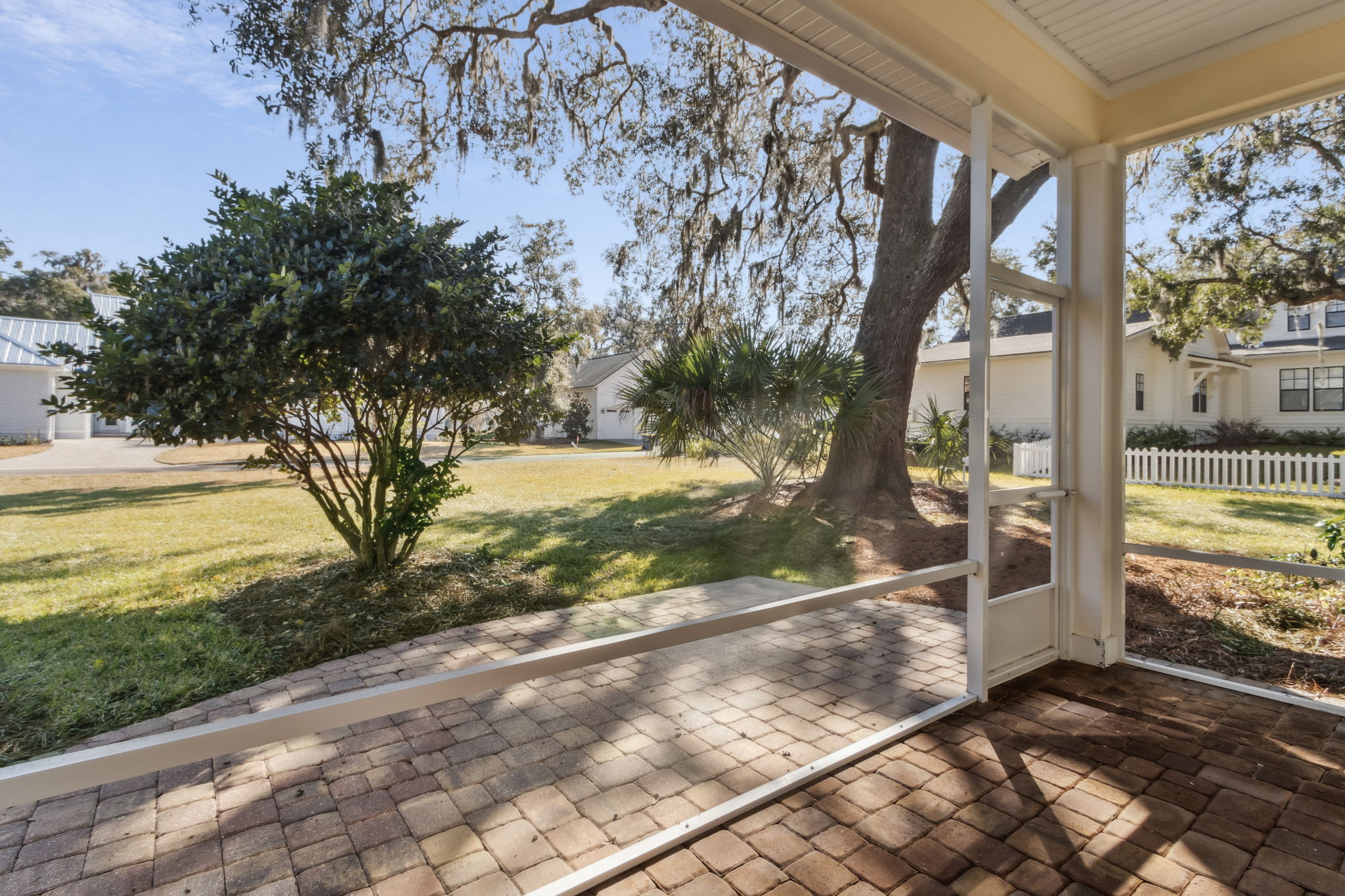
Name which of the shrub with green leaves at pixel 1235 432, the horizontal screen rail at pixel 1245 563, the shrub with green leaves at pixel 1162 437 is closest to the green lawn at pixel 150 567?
the horizontal screen rail at pixel 1245 563

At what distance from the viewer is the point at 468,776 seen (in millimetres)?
2035

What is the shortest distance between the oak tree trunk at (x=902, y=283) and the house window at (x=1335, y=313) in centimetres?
247

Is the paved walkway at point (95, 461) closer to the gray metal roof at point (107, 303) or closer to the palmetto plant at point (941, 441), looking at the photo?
the gray metal roof at point (107, 303)

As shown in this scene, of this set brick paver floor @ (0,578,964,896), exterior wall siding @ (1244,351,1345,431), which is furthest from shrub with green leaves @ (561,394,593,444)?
exterior wall siding @ (1244,351,1345,431)

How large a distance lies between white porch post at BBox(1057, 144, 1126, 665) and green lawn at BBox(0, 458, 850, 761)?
107 inches

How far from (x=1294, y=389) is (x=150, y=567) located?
5.11 meters

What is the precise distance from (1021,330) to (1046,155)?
813 millimetres

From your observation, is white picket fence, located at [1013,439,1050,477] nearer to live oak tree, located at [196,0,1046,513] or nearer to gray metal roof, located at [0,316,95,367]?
live oak tree, located at [196,0,1046,513]

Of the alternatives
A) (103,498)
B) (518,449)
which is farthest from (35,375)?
(518,449)

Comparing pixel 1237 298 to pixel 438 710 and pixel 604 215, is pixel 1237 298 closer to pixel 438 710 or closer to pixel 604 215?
pixel 604 215

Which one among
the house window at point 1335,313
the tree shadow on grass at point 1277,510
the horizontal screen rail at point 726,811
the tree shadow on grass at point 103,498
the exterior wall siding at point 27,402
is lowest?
the horizontal screen rail at point 726,811

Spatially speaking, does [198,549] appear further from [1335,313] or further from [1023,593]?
[1335,313]

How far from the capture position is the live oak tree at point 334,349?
2094mm

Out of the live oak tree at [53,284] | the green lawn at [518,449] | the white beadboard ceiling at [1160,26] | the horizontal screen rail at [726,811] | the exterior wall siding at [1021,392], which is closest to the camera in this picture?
the horizontal screen rail at [726,811]
